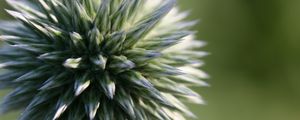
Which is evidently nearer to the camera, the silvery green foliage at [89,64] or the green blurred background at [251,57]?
the silvery green foliage at [89,64]

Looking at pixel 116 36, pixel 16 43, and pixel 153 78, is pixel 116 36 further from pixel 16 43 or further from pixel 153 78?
pixel 16 43

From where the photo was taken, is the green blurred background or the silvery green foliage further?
the green blurred background

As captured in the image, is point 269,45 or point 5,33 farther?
point 269,45

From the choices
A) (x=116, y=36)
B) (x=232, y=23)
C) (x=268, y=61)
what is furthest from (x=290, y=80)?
(x=116, y=36)
